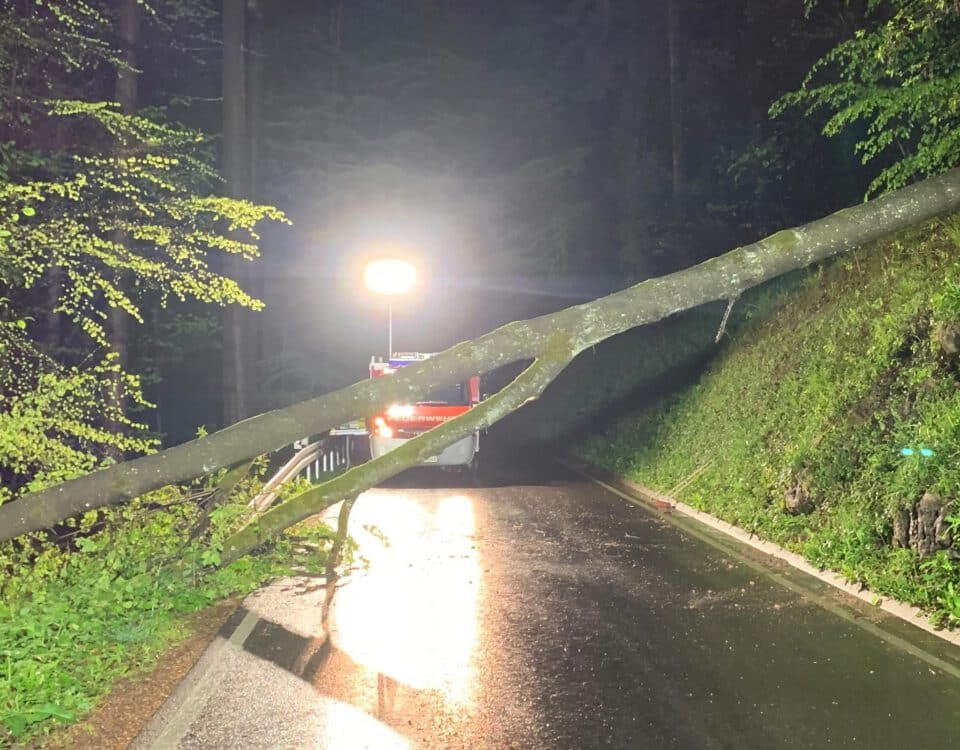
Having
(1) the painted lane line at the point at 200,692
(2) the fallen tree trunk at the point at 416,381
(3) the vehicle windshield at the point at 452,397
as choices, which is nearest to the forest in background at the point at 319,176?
(1) the painted lane line at the point at 200,692

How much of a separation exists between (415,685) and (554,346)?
293 centimetres

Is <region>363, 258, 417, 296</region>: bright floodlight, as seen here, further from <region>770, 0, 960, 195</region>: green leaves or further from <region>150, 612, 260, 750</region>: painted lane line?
<region>150, 612, 260, 750</region>: painted lane line

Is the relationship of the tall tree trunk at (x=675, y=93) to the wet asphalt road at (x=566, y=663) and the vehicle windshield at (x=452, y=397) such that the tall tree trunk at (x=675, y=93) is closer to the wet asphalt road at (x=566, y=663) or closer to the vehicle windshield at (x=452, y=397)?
the vehicle windshield at (x=452, y=397)

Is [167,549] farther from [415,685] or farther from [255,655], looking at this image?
[415,685]

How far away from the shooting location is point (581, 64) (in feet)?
123

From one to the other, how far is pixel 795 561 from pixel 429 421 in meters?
9.81

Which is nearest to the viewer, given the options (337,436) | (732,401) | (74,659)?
(74,659)

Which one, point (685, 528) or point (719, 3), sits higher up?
point (719, 3)

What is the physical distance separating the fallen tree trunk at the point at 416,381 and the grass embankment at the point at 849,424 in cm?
279

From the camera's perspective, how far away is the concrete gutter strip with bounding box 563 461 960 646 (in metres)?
7.15

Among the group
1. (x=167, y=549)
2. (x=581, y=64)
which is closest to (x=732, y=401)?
(x=167, y=549)

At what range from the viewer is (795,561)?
9664 mm

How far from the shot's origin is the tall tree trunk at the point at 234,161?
2041 centimetres

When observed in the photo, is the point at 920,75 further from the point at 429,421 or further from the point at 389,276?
Answer: the point at 389,276
